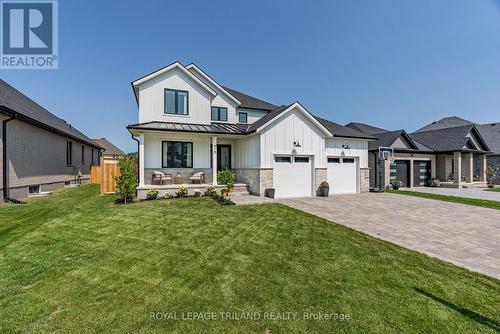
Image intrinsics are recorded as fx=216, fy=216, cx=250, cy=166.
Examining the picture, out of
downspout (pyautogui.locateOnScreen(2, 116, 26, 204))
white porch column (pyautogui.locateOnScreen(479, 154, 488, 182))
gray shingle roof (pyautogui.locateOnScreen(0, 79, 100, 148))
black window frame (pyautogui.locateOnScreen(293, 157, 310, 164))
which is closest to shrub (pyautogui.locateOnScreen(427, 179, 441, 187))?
white porch column (pyautogui.locateOnScreen(479, 154, 488, 182))

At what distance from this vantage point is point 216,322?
265 cm

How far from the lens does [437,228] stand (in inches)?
267

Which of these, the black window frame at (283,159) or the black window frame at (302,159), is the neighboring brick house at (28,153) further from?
the black window frame at (302,159)

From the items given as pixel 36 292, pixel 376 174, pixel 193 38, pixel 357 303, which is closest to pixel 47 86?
pixel 193 38

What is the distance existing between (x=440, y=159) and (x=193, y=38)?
24.4 meters

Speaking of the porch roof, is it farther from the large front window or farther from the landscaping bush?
the landscaping bush

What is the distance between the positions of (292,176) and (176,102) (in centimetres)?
860

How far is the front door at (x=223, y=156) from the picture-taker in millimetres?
15203

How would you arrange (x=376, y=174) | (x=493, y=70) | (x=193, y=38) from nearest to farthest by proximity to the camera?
(x=493, y=70)
(x=193, y=38)
(x=376, y=174)

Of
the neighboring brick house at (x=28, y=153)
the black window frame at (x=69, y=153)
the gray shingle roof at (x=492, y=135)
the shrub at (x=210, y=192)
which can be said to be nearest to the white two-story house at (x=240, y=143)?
the shrub at (x=210, y=192)

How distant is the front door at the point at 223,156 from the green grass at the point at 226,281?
9086 millimetres

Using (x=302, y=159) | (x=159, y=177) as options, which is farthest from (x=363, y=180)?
(x=159, y=177)

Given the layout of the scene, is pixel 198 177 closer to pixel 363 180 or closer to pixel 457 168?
pixel 363 180

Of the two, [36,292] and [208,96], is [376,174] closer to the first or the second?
[208,96]
